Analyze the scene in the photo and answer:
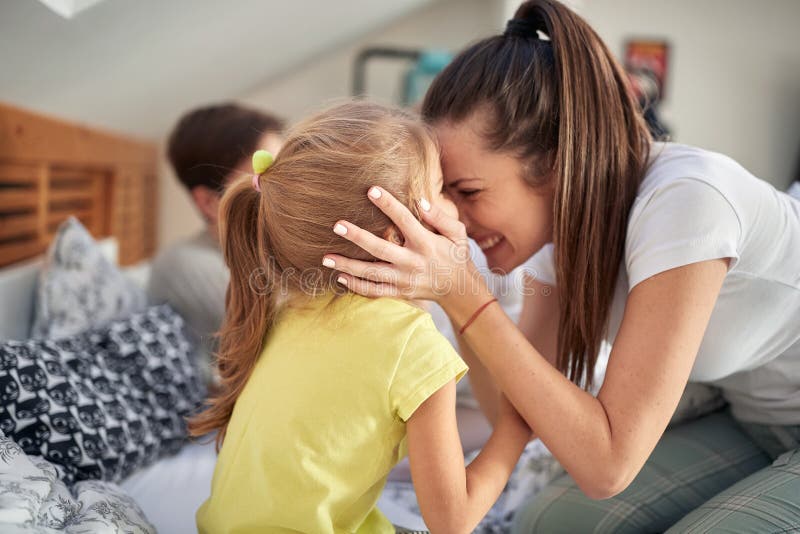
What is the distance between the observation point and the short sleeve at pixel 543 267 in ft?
4.73

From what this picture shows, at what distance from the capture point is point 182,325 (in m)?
1.87

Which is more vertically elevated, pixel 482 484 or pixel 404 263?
pixel 404 263

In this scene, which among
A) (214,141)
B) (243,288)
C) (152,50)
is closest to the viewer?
(243,288)

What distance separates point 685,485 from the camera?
1311mm

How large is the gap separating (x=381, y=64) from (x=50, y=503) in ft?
13.8

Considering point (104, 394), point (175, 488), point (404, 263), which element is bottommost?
point (175, 488)

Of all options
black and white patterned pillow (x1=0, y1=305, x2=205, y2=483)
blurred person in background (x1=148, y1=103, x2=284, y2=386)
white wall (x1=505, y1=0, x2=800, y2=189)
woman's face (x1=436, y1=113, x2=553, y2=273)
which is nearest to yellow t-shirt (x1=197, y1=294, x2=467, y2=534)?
woman's face (x1=436, y1=113, x2=553, y2=273)

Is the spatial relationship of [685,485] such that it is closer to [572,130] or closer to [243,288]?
[572,130]

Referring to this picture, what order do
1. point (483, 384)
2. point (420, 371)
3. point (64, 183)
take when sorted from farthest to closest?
point (64, 183)
point (483, 384)
point (420, 371)

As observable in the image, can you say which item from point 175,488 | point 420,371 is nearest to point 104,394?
point 175,488

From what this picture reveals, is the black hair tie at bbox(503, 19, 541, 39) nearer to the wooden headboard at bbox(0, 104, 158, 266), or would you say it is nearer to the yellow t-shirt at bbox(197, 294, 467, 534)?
the yellow t-shirt at bbox(197, 294, 467, 534)

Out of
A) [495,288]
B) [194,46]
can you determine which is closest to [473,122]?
[495,288]

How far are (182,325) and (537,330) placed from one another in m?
0.93

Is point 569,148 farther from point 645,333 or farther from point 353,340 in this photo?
point 353,340
